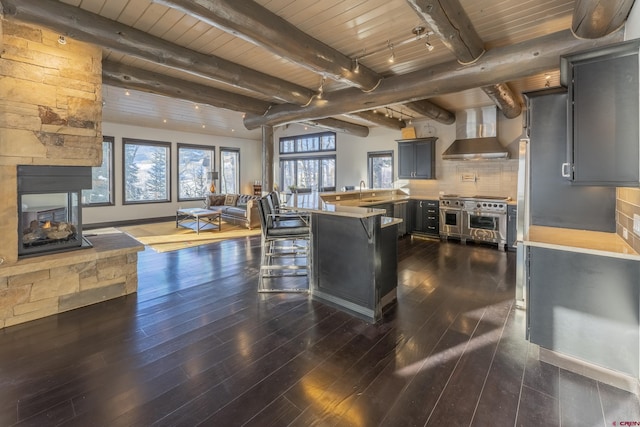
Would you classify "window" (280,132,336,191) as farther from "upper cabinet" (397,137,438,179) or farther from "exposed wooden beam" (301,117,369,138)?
"upper cabinet" (397,137,438,179)

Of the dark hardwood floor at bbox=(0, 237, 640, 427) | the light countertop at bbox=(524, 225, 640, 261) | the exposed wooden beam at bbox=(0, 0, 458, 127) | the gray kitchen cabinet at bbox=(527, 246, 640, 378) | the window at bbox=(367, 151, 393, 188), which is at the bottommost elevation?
the dark hardwood floor at bbox=(0, 237, 640, 427)

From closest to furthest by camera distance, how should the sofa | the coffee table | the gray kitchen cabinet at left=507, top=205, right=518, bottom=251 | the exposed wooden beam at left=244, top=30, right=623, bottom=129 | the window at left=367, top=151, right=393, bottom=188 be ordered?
the exposed wooden beam at left=244, top=30, right=623, bottom=129 → the gray kitchen cabinet at left=507, top=205, right=518, bottom=251 → the coffee table → the sofa → the window at left=367, top=151, right=393, bottom=188

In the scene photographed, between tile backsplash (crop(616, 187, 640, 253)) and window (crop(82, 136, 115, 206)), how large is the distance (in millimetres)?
10381

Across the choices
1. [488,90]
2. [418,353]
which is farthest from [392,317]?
[488,90]

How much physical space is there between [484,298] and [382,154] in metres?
5.93

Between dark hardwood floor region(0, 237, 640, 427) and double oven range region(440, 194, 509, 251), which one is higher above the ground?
double oven range region(440, 194, 509, 251)

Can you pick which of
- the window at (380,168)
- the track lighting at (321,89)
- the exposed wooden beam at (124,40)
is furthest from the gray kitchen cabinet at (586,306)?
the window at (380,168)

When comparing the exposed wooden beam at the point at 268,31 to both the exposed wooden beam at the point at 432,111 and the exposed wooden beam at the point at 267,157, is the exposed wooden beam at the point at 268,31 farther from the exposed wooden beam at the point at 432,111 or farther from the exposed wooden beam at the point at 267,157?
the exposed wooden beam at the point at 267,157

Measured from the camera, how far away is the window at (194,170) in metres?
10.2

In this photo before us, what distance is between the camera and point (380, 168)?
351 inches

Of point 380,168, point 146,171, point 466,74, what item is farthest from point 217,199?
point 466,74

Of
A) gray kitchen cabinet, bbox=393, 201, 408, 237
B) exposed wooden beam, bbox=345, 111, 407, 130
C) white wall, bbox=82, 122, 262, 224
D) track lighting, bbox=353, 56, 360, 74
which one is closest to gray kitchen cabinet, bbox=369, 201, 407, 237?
gray kitchen cabinet, bbox=393, 201, 408, 237

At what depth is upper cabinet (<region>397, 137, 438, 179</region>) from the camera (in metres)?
7.34

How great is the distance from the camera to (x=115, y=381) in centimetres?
208
